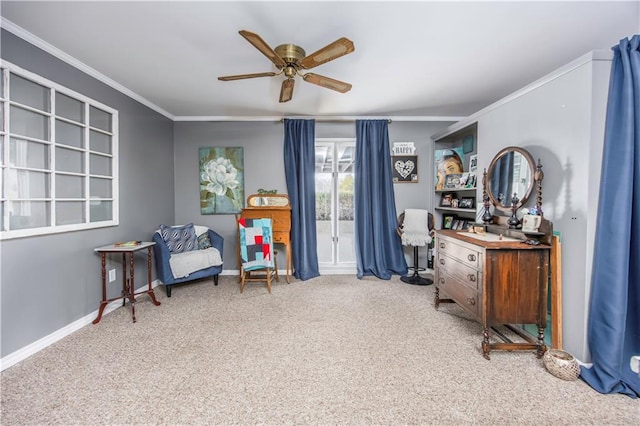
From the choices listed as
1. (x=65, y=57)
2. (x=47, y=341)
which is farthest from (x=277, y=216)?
(x=65, y=57)

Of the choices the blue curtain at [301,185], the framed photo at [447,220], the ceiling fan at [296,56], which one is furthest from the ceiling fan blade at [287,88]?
the framed photo at [447,220]

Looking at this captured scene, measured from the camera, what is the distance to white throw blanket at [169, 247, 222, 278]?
302 centimetres

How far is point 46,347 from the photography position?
2.06m

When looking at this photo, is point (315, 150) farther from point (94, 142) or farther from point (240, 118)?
point (94, 142)

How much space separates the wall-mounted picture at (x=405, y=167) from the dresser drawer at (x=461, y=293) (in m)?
1.80

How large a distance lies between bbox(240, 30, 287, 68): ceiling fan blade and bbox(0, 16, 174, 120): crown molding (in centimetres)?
177

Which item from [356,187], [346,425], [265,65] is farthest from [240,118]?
[346,425]

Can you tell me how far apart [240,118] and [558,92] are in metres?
3.60

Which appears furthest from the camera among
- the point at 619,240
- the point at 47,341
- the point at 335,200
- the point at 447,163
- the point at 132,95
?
the point at 335,200

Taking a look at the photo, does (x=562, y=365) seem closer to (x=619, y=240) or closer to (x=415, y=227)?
(x=619, y=240)

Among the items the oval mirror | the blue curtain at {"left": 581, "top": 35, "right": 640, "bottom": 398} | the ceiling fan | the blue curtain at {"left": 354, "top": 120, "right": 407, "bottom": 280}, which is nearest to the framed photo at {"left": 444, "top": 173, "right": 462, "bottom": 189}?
the blue curtain at {"left": 354, "top": 120, "right": 407, "bottom": 280}

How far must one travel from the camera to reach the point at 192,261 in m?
3.12

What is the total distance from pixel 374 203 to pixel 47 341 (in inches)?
144

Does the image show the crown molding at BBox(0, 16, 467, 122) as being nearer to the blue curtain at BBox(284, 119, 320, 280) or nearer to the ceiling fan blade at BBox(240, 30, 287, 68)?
the blue curtain at BBox(284, 119, 320, 280)
